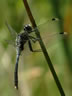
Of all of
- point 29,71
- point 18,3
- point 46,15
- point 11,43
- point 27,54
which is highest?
point 18,3

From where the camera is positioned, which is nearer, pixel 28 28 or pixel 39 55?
pixel 28 28

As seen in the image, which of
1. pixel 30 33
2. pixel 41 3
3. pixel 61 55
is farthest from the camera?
pixel 41 3

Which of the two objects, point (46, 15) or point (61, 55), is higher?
point (46, 15)

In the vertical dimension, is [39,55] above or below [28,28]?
below

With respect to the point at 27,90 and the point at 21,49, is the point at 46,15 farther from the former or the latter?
the point at 27,90

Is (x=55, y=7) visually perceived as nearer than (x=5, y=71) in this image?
Yes

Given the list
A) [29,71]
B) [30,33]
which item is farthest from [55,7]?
[29,71]

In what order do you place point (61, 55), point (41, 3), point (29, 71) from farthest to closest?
point (41, 3)
point (29, 71)
point (61, 55)
